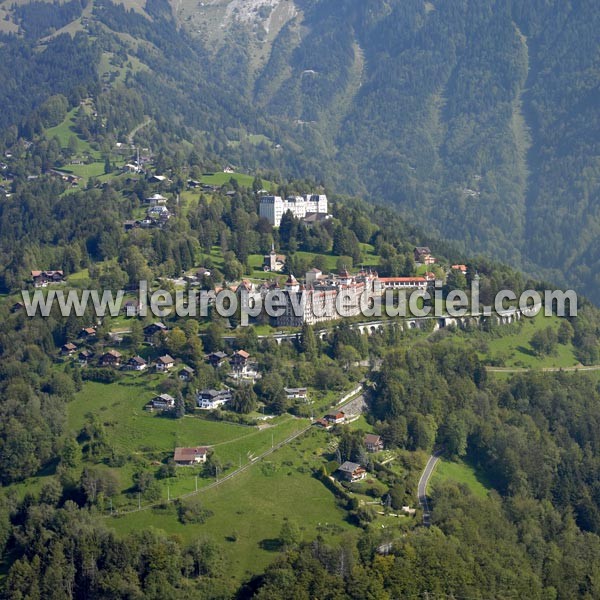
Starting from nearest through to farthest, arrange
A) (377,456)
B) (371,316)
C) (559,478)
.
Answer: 1. (377,456)
2. (559,478)
3. (371,316)

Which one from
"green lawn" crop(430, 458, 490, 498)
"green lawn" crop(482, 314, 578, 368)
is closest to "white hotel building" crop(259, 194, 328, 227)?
"green lawn" crop(482, 314, 578, 368)

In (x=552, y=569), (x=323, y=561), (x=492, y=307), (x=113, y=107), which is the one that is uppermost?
(x=113, y=107)

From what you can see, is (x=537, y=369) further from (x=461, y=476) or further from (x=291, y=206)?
(x=291, y=206)

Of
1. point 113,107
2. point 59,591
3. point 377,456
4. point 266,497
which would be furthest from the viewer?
point 113,107

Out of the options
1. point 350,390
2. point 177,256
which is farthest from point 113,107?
point 350,390

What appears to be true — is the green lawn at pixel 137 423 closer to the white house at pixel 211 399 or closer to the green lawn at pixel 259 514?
the white house at pixel 211 399

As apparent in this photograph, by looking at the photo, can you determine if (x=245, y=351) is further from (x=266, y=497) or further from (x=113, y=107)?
(x=113, y=107)

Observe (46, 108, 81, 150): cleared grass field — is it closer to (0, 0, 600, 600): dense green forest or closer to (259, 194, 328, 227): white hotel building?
(0, 0, 600, 600): dense green forest
